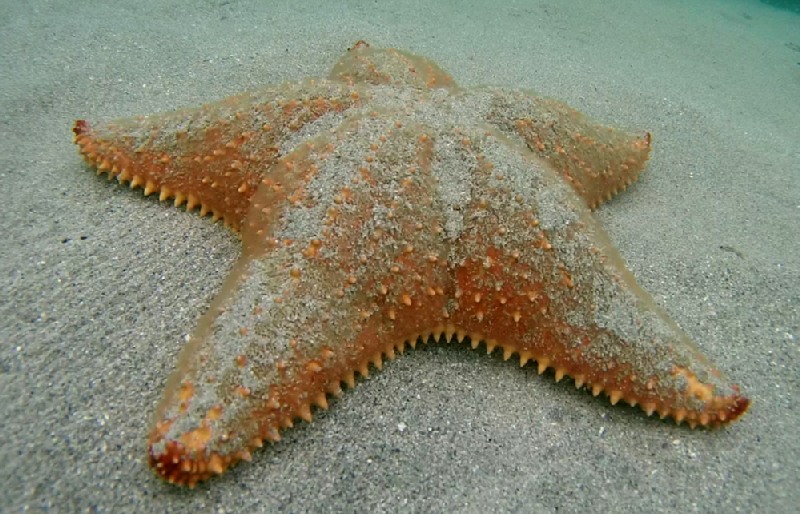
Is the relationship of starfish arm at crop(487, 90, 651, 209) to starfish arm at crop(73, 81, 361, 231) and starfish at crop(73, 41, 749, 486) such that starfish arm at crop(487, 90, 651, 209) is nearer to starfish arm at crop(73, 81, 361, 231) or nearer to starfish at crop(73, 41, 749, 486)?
starfish at crop(73, 41, 749, 486)

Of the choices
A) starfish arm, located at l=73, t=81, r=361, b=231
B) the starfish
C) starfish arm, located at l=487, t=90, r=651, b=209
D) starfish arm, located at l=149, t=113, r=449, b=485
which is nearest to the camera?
starfish arm, located at l=149, t=113, r=449, b=485

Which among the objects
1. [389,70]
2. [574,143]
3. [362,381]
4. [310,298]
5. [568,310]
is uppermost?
[389,70]

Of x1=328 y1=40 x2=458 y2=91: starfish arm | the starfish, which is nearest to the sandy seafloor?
the starfish

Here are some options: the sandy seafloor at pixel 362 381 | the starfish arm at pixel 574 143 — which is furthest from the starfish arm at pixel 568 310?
the starfish arm at pixel 574 143

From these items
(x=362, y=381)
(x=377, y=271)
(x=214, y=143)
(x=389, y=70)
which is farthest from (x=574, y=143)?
(x=214, y=143)

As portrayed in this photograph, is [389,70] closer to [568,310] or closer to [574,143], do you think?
[574,143]
